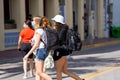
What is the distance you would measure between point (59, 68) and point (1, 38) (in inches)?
524

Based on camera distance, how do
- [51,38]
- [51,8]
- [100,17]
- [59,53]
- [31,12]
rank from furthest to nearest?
1. [100,17]
2. [51,8]
3. [31,12]
4. [59,53]
5. [51,38]

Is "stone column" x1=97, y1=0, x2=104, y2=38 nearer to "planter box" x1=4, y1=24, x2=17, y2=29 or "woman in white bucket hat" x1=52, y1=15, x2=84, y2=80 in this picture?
"planter box" x1=4, y1=24, x2=17, y2=29

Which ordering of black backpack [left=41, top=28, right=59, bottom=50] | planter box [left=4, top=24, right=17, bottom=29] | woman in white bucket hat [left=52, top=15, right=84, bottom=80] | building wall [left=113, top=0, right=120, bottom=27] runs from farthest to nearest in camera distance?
building wall [left=113, top=0, right=120, bottom=27]
planter box [left=4, top=24, right=17, bottom=29]
woman in white bucket hat [left=52, top=15, right=84, bottom=80]
black backpack [left=41, top=28, right=59, bottom=50]

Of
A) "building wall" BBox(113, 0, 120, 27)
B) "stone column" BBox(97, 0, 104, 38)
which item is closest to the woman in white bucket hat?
"stone column" BBox(97, 0, 104, 38)

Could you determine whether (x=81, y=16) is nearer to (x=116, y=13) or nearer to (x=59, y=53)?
(x=116, y=13)

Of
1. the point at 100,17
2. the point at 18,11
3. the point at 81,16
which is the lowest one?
the point at 100,17

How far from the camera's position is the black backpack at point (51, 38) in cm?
792

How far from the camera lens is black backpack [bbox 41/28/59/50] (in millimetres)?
7915

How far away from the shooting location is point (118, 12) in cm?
3594

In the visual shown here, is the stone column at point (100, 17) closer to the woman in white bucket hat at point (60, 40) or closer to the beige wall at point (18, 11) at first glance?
the beige wall at point (18, 11)

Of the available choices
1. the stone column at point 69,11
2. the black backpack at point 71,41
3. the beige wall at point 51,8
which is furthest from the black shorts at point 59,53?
the stone column at point 69,11

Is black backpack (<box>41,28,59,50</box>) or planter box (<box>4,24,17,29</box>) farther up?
black backpack (<box>41,28,59,50</box>)

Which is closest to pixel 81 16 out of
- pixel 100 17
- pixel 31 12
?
pixel 100 17

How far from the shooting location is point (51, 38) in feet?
26.1
